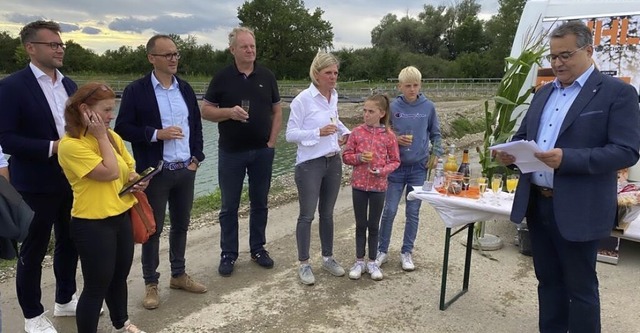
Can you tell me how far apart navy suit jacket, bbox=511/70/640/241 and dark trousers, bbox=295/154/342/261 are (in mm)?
1821

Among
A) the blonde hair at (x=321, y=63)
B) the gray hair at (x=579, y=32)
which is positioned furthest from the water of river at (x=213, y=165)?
the gray hair at (x=579, y=32)

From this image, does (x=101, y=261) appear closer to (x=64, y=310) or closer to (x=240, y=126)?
(x=64, y=310)

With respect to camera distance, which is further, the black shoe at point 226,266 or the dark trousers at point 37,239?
the black shoe at point 226,266

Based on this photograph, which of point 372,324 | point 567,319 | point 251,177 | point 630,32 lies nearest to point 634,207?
point 567,319

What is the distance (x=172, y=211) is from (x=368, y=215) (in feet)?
5.23

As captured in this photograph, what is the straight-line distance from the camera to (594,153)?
2254mm

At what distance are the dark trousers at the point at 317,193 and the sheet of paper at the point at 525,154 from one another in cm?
157

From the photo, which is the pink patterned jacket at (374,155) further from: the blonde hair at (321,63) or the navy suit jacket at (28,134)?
the navy suit jacket at (28,134)

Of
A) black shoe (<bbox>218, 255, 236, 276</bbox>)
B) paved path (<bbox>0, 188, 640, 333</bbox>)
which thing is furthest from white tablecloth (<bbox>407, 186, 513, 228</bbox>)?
→ black shoe (<bbox>218, 255, 236, 276</bbox>)

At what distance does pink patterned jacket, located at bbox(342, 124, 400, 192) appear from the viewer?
3.77 m

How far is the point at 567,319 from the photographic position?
2.81 meters

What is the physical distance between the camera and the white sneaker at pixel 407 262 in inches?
165

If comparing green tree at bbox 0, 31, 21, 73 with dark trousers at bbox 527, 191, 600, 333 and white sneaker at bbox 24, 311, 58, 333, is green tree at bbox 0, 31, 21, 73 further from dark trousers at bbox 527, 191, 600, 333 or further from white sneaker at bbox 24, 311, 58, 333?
dark trousers at bbox 527, 191, 600, 333

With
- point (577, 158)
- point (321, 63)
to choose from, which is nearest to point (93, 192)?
point (321, 63)
